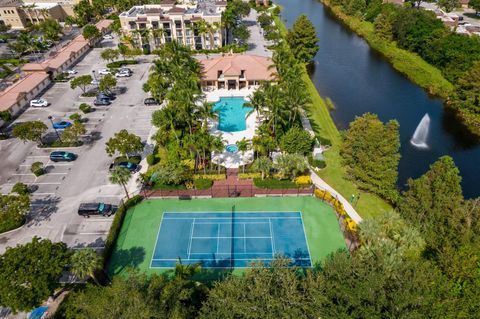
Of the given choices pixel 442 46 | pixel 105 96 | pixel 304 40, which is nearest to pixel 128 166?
pixel 105 96

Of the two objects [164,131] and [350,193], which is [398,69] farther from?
[164,131]

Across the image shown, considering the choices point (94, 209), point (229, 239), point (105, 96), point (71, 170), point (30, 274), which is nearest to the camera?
point (30, 274)

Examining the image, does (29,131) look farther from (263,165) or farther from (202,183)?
(263,165)

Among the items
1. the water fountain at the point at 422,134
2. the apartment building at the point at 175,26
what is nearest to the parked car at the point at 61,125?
the apartment building at the point at 175,26

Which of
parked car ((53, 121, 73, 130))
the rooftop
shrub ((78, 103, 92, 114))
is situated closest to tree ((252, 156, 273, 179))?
the rooftop

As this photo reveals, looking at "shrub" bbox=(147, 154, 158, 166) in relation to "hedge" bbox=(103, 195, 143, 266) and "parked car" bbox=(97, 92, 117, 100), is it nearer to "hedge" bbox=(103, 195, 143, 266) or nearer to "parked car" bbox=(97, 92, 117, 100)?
"hedge" bbox=(103, 195, 143, 266)

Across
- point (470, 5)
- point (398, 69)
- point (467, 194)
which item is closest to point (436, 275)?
point (467, 194)

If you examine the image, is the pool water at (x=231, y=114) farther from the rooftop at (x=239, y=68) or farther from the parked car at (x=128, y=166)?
the parked car at (x=128, y=166)
